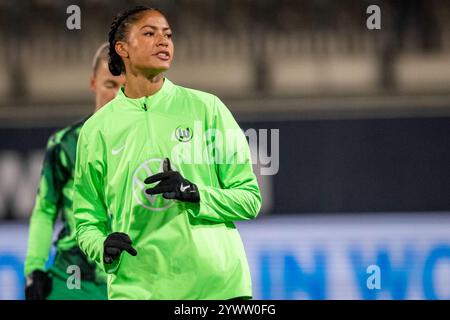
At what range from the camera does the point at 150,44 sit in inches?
126

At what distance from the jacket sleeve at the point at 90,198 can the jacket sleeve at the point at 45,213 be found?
4.86ft

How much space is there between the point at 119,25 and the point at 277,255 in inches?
187

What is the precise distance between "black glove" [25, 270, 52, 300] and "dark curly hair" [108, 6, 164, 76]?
1660mm

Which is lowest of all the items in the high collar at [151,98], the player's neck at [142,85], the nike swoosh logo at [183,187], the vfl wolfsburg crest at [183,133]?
the nike swoosh logo at [183,187]

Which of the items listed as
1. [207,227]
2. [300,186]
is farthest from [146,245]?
[300,186]

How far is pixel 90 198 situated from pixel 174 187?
15.2 inches

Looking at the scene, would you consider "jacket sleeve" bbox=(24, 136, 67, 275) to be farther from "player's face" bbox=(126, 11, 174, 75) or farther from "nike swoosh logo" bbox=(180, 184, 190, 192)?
"nike swoosh logo" bbox=(180, 184, 190, 192)

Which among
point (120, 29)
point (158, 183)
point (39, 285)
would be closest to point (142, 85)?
point (120, 29)

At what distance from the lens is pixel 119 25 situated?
327 cm

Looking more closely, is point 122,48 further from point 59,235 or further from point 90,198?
point 59,235

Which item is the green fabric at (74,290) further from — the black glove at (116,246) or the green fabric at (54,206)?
the black glove at (116,246)

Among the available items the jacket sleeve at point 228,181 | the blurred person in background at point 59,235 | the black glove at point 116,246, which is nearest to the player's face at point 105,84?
the blurred person in background at point 59,235

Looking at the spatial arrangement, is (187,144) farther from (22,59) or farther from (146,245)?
(22,59)

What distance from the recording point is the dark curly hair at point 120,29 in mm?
3242
